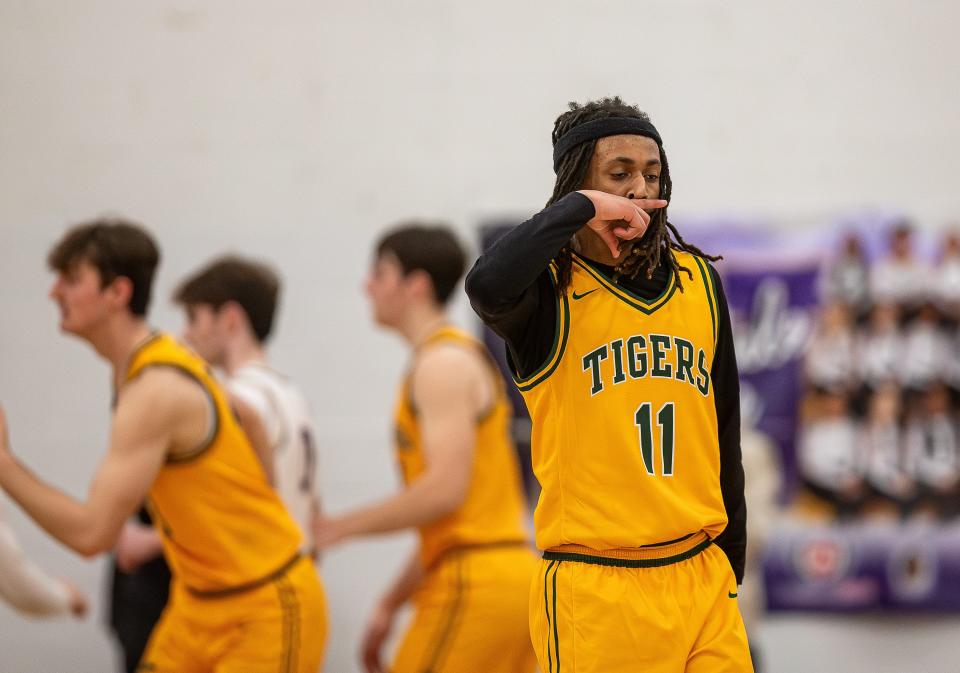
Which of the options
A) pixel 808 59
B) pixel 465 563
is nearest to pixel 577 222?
pixel 465 563

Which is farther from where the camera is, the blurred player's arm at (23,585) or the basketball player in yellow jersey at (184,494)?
the blurred player's arm at (23,585)

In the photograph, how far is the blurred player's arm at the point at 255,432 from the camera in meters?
3.34

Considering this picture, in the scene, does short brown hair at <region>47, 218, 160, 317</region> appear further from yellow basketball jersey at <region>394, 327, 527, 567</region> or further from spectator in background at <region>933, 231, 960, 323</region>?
spectator in background at <region>933, 231, 960, 323</region>

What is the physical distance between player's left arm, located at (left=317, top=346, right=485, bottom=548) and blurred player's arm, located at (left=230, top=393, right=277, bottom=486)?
1.26 ft

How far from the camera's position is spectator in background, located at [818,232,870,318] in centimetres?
560

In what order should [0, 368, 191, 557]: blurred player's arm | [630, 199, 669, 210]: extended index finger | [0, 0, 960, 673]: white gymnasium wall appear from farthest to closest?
[0, 0, 960, 673]: white gymnasium wall < [0, 368, 191, 557]: blurred player's arm < [630, 199, 669, 210]: extended index finger

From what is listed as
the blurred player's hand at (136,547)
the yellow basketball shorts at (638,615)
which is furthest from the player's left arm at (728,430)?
the blurred player's hand at (136,547)

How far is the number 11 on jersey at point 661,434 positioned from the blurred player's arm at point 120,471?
1324mm

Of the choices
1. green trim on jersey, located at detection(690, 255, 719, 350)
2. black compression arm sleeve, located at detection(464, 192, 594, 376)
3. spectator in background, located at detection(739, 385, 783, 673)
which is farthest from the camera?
spectator in background, located at detection(739, 385, 783, 673)

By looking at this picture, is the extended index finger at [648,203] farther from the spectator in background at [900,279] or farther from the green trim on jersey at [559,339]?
the spectator in background at [900,279]

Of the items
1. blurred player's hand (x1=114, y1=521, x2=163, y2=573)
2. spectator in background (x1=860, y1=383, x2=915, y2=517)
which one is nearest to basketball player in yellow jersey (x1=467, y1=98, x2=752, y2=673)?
blurred player's hand (x1=114, y1=521, x2=163, y2=573)

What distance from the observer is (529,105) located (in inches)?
227

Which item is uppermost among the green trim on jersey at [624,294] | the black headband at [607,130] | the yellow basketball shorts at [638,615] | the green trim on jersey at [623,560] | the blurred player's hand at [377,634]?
the black headband at [607,130]

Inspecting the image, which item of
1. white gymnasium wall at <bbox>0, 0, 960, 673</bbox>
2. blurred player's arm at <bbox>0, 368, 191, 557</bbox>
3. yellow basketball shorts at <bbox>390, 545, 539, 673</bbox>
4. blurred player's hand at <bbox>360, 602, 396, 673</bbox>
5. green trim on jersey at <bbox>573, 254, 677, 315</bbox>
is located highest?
white gymnasium wall at <bbox>0, 0, 960, 673</bbox>
